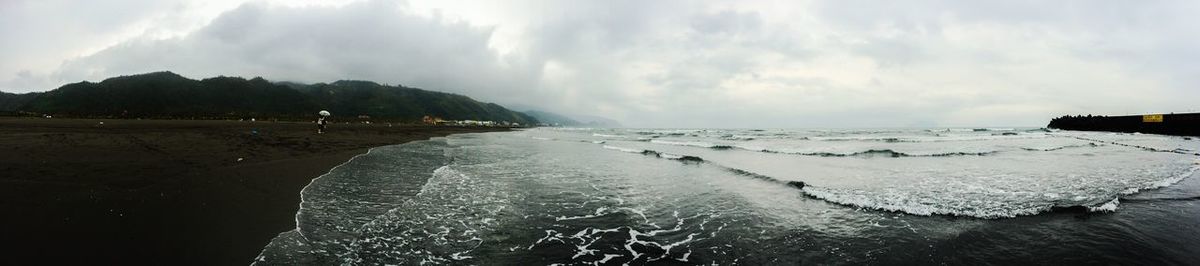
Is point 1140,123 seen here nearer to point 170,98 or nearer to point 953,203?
point 953,203

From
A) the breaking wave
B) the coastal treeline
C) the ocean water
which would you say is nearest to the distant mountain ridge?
the ocean water

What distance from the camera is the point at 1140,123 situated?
6894 centimetres

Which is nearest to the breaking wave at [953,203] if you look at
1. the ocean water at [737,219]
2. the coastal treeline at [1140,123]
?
the ocean water at [737,219]

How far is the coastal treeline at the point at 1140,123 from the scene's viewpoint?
58531mm

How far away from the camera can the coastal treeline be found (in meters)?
58.5

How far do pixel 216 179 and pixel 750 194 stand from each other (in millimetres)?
13930

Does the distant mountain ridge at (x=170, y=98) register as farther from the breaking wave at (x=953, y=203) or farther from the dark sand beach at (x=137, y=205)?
the breaking wave at (x=953, y=203)

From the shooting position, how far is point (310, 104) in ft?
Result: 558

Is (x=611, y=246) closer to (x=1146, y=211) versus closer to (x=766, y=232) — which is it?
(x=766, y=232)

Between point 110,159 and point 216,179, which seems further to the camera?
point 110,159

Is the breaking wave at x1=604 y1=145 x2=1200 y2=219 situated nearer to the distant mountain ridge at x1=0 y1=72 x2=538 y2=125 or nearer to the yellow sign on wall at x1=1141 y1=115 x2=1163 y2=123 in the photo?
the yellow sign on wall at x1=1141 y1=115 x2=1163 y2=123

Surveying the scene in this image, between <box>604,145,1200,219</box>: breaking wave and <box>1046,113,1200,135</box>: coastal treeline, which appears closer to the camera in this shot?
<box>604,145,1200,219</box>: breaking wave

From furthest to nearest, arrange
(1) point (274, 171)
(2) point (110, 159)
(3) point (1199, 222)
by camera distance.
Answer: (1) point (274, 171) → (2) point (110, 159) → (3) point (1199, 222)

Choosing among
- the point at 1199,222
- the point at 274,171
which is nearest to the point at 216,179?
the point at 274,171
